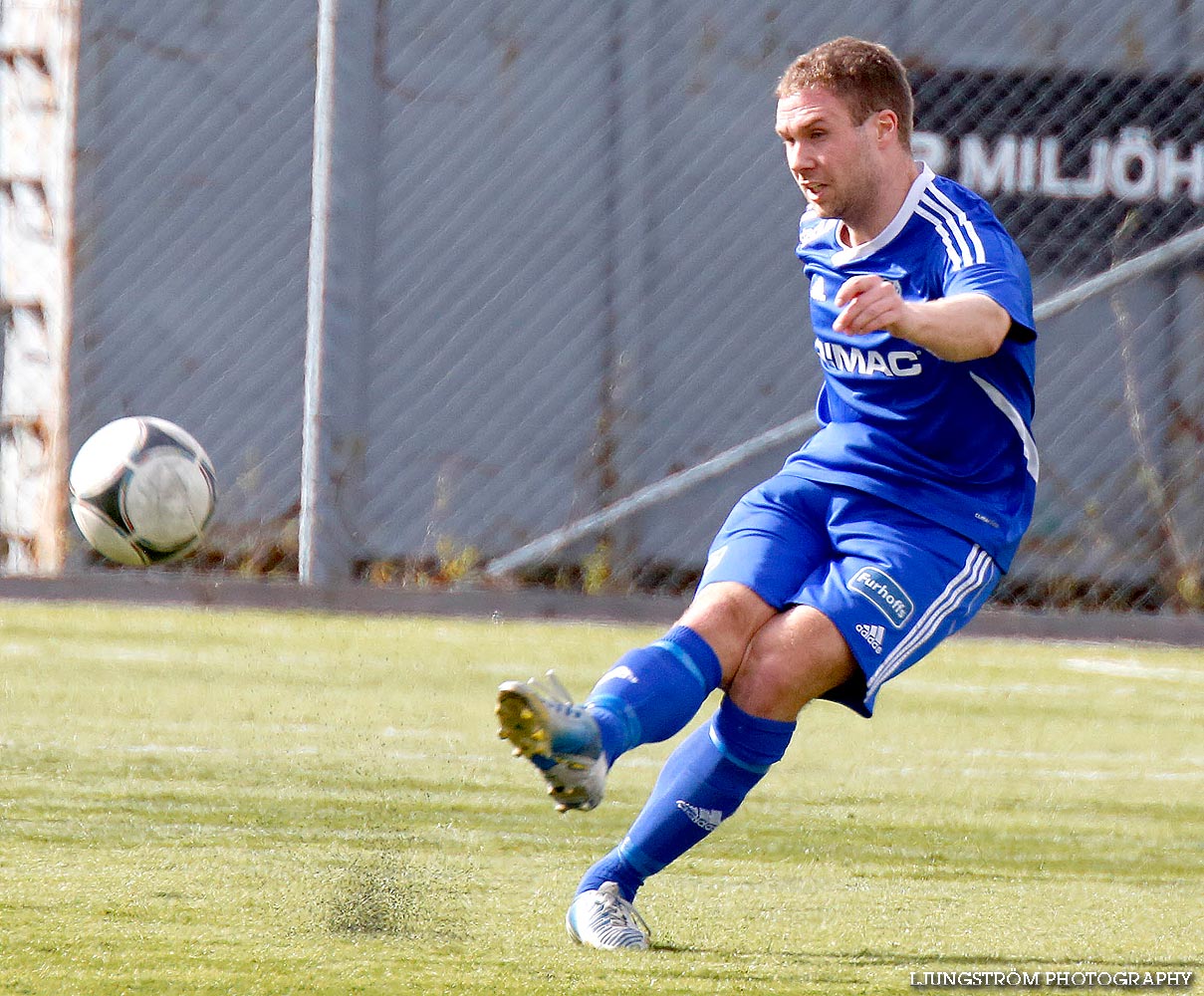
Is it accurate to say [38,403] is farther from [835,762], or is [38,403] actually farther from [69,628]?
[835,762]

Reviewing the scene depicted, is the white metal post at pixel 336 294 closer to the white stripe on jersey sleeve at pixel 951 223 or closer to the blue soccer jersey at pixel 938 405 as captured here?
the blue soccer jersey at pixel 938 405

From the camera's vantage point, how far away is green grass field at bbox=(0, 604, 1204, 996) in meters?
2.60

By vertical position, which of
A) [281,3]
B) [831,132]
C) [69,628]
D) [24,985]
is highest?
[281,3]

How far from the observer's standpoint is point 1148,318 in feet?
24.0

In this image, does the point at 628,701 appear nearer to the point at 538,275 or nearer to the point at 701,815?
the point at 701,815

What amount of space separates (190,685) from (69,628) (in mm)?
1085

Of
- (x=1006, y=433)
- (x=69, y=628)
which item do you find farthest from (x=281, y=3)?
(x=1006, y=433)

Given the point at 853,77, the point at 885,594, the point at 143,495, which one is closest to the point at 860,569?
the point at 885,594

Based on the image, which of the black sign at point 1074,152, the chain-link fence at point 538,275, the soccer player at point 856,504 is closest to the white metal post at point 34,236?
the chain-link fence at point 538,275

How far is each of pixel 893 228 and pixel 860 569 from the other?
58 centimetres

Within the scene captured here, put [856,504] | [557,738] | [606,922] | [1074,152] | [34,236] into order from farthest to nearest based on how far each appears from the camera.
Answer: [1074,152]
[34,236]
[856,504]
[606,922]
[557,738]

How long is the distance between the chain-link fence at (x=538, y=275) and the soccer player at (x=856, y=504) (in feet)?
12.1

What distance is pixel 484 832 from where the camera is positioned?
3621 mm

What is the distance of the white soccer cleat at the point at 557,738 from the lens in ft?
7.72
